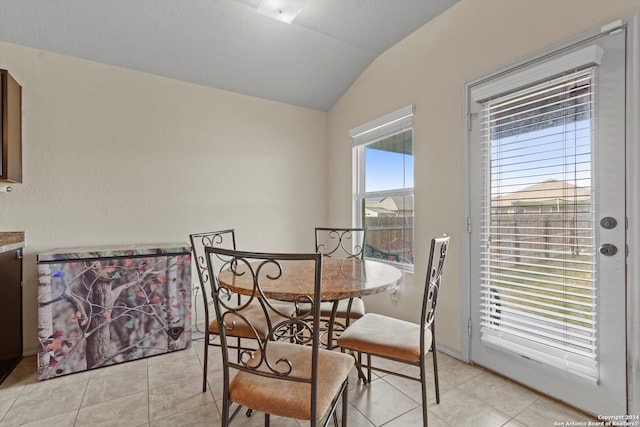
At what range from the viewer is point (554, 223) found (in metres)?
1.77

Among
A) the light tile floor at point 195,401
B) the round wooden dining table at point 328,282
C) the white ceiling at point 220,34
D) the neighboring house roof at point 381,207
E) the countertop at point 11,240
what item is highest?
the white ceiling at point 220,34

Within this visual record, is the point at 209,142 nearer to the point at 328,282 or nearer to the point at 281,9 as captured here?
the point at 281,9

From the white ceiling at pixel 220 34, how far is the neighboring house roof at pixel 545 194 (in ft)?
5.00

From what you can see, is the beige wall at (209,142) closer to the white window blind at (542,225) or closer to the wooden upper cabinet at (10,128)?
the wooden upper cabinet at (10,128)

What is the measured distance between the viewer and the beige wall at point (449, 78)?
1781mm

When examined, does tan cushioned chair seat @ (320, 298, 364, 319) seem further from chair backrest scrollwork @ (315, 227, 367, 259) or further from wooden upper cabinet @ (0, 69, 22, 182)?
wooden upper cabinet @ (0, 69, 22, 182)

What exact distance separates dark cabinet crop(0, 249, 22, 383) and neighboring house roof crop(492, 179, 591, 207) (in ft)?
11.0

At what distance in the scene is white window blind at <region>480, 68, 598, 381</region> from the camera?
5.42ft

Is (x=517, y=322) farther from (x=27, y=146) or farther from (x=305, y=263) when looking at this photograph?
(x=27, y=146)

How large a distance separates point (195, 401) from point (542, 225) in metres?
2.33

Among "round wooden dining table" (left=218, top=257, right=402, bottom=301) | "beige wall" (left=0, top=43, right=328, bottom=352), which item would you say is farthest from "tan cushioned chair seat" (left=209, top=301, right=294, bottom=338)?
"beige wall" (left=0, top=43, right=328, bottom=352)

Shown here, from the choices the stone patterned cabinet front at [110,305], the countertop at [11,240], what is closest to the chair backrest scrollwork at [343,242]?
the stone patterned cabinet front at [110,305]

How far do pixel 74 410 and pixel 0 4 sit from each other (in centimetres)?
266

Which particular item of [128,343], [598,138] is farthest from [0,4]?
[598,138]
